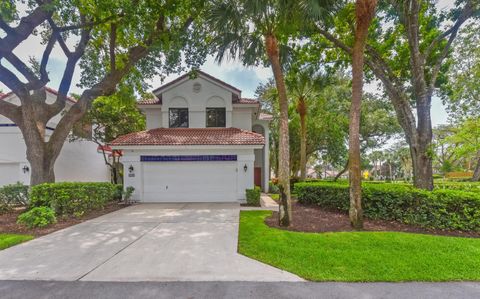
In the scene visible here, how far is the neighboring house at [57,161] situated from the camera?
14.0m

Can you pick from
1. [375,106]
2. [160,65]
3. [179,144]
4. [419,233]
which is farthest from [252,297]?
[375,106]

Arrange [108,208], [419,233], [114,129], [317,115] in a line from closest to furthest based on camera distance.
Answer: [419,233]
[108,208]
[114,129]
[317,115]

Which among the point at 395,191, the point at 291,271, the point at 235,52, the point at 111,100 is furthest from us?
the point at 111,100

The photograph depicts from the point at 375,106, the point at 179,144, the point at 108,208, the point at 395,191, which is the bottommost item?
the point at 108,208

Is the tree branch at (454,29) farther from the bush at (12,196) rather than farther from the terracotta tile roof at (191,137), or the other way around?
the bush at (12,196)

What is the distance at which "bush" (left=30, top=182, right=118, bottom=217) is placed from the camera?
8930mm

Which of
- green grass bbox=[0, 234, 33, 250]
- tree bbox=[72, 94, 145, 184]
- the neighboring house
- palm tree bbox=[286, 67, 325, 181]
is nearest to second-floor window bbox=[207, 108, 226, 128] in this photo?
palm tree bbox=[286, 67, 325, 181]

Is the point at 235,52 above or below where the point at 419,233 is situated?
above

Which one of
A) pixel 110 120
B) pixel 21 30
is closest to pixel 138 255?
pixel 21 30

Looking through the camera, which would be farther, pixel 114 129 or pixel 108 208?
pixel 114 129

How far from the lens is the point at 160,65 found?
41.8 feet

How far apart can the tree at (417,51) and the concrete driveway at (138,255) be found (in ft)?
30.2

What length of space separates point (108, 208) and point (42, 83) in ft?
22.5

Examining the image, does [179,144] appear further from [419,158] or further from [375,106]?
[375,106]
